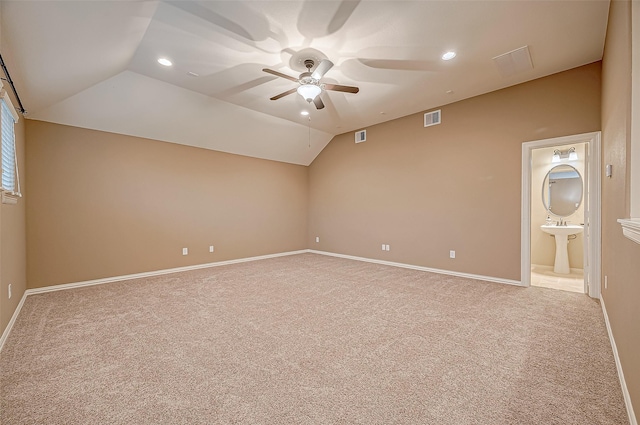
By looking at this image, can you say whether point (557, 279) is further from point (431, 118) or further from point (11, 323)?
point (11, 323)

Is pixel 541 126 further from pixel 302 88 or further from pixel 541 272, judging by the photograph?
pixel 302 88

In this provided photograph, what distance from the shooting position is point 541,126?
380 centimetres

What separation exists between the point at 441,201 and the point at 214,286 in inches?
160

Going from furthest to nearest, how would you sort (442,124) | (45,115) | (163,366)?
1. (442,124)
2. (45,115)
3. (163,366)

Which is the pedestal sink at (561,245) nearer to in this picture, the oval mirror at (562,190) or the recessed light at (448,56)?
the oval mirror at (562,190)

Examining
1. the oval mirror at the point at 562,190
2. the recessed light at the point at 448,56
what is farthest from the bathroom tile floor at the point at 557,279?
the recessed light at the point at 448,56

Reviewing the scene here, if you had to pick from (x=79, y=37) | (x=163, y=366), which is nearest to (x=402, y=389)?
(x=163, y=366)

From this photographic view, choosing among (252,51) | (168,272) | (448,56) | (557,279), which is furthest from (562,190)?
(168,272)

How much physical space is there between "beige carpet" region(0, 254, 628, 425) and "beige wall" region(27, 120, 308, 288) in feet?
2.61

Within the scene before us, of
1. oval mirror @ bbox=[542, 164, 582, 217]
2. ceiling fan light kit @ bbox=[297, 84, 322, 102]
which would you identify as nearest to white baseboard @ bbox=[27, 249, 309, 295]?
ceiling fan light kit @ bbox=[297, 84, 322, 102]

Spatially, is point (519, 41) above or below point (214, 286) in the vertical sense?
above

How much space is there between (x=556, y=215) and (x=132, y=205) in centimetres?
785

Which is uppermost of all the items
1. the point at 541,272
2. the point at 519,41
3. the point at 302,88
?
the point at 519,41

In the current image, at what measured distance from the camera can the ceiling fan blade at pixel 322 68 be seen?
109 inches
